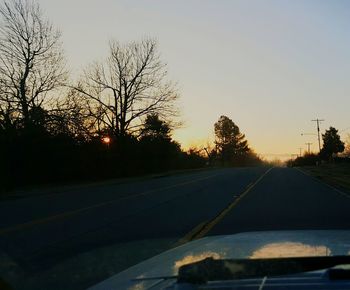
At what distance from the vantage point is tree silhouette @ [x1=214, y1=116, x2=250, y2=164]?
493ft

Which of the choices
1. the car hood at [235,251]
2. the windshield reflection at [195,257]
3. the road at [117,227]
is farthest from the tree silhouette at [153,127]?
the windshield reflection at [195,257]

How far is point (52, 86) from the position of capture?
45375mm

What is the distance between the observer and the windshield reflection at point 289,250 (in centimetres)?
459

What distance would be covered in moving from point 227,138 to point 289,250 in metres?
147

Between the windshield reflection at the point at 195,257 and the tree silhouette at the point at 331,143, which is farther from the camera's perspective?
the tree silhouette at the point at 331,143

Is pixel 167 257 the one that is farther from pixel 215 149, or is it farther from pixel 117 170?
pixel 215 149

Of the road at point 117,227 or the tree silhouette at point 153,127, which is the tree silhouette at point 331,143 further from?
the road at point 117,227

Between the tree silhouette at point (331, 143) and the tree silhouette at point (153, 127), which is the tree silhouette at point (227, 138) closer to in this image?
the tree silhouette at point (331, 143)

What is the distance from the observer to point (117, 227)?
579 inches

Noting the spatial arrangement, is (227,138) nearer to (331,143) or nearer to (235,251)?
(331,143)

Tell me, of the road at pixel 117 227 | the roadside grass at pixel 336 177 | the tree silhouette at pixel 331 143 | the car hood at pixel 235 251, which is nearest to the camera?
the car hood at pixel 235 251

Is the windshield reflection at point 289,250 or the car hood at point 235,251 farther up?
the windshield reflection at point 289,250

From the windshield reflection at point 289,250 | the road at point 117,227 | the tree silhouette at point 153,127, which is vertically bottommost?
the road at point 117,227

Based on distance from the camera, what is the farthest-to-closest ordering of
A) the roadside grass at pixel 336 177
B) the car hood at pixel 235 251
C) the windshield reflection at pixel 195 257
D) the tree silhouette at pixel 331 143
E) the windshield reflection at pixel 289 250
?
the tree silhouette at pixel 331 143 → the roadside grass at pixel 336 177 → the windshield reflection at pixel 195 257 → the windshield reflection at pixel 289 250 → the car hood at pixel 235 251
